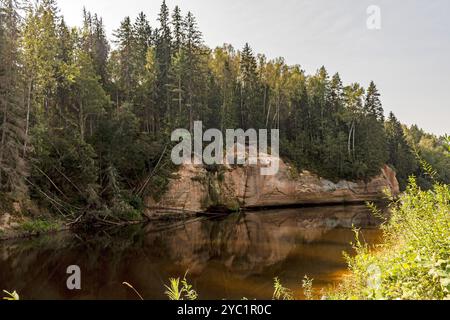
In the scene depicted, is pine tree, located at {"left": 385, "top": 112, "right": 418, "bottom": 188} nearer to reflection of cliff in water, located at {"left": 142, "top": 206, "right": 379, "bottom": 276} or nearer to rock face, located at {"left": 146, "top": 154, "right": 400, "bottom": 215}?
rock face, located at {"left": 146, "top": 154, "right": 400, "bottom": 215}

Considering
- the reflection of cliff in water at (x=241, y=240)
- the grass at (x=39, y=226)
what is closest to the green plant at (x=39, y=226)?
the grass at (x=39, y=226)

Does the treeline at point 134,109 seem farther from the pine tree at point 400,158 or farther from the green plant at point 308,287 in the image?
the green plant at point 308,287

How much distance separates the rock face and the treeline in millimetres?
1905

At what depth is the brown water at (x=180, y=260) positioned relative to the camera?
457 inches

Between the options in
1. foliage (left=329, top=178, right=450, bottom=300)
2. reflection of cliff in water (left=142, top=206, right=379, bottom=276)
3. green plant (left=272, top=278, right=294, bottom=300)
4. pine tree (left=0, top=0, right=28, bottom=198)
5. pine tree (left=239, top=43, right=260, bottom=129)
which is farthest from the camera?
pine tree (left=239, top=43, right=260, bottom=129)

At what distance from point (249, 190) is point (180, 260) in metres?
24.5

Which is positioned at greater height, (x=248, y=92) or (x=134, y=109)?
(x=248, y=92)

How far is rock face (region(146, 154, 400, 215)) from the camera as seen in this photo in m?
33.7

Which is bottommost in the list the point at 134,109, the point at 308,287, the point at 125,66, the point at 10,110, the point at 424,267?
the point at 308,287

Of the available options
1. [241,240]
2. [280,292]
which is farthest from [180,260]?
[280,292]

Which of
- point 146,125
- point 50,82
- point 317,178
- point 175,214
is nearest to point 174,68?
point 146,125

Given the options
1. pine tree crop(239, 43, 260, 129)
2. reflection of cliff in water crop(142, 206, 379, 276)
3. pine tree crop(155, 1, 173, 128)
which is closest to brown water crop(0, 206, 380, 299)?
reflection of cliff in water crop(142, 206, 379, 276)

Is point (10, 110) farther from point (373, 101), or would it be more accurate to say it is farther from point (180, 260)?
point (373, 101)

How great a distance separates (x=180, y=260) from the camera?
1606cm
